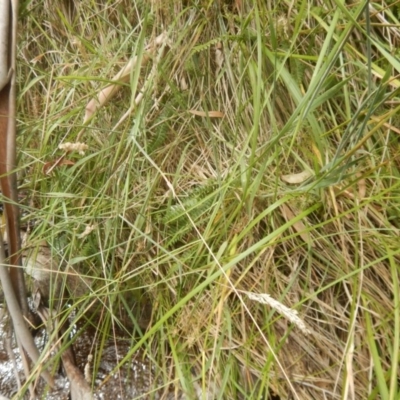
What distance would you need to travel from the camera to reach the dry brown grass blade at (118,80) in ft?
3.37

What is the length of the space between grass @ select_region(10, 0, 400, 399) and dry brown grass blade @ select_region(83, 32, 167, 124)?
0.04 feet

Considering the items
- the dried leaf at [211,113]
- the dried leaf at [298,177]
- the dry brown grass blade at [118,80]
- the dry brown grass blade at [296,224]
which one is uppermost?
the dry brown grass blade at [118,80]

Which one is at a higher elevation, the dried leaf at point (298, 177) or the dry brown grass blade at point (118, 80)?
the dry brown grass blade at point (118, 80)

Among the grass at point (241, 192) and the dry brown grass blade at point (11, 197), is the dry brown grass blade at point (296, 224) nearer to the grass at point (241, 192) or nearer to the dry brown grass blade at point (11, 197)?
the grass at point (241, 192)

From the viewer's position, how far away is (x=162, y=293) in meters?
0.98

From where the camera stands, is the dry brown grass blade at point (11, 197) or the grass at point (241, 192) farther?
the dry brown grass blade at point (11, 197)

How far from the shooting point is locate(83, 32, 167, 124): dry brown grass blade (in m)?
1.03

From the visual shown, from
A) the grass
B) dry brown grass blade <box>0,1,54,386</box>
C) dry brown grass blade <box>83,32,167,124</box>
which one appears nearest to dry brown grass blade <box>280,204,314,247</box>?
the grass

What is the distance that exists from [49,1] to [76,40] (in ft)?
0.50

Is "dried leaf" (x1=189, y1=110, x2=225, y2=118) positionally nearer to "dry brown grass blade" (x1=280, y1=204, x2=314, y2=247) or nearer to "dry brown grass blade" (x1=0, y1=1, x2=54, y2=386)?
"dry brown grass blade" (x1=280, y1=204, x2=314, y2=247)

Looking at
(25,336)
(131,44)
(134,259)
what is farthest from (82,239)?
(131,44)

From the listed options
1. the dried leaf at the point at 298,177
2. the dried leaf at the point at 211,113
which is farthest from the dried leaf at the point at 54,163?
the dried leaf at the point at 298,177

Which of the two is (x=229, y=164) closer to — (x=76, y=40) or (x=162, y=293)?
(x=162, y=293)

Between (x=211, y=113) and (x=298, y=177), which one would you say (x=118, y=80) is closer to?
(x=211, y=113)
